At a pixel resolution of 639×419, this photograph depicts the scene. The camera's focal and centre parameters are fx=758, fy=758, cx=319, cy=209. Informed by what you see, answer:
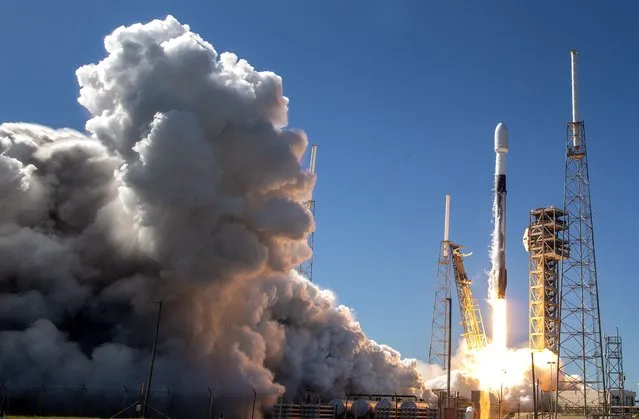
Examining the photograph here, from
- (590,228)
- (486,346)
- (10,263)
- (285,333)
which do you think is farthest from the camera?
(486,346)

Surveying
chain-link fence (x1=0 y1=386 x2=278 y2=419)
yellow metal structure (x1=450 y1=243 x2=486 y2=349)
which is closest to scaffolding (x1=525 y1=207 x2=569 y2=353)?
yellow metal structure (x1=450 y1=243 x2=486 y2=349)

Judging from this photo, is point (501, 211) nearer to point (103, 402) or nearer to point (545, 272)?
point (545, 272)

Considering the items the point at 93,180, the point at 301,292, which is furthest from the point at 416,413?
the point at 93,180

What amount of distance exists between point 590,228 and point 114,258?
4786cm

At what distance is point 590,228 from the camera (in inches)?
3100

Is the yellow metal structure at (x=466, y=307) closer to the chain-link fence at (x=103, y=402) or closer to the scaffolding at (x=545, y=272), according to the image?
the scaffolding at (x=545, y=272)

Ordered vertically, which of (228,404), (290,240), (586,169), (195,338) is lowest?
(228,404)

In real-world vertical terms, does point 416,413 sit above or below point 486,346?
below

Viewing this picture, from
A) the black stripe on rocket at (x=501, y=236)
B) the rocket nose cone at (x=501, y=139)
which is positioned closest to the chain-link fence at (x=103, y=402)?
the black stripe on rocket at (x=501, y=236)

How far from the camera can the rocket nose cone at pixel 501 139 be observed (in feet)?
295

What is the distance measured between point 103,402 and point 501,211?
2012 inches

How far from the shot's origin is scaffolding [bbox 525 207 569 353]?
322 feet

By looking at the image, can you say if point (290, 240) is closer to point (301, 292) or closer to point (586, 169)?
point (301, 292)

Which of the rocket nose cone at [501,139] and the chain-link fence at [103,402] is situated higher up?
the rocket nose cone at [501,139]
